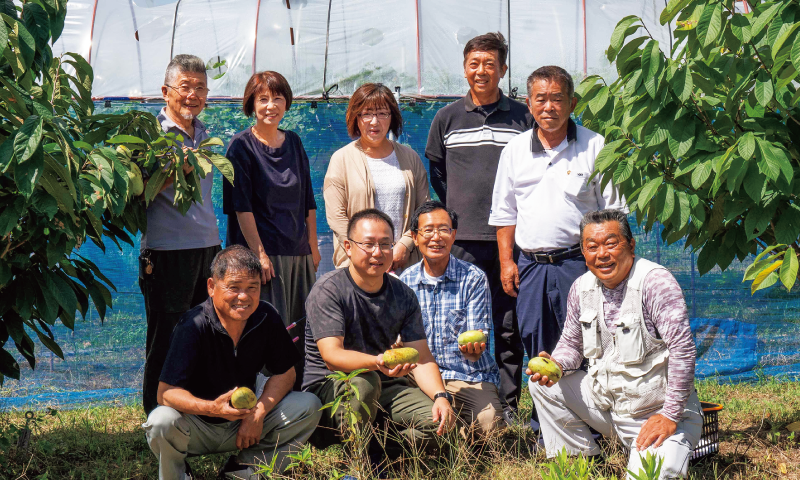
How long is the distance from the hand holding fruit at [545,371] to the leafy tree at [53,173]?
171cm

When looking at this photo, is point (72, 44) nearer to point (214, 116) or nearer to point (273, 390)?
point (214, 116)

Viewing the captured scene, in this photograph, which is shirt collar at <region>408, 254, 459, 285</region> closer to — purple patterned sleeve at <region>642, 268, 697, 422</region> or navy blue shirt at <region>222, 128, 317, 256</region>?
navy blue shirt at <region>222, 128, 317, 256</region>

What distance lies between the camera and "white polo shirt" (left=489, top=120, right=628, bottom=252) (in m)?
3.96

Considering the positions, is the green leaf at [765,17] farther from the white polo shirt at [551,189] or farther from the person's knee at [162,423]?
the person's knee at [162,423]

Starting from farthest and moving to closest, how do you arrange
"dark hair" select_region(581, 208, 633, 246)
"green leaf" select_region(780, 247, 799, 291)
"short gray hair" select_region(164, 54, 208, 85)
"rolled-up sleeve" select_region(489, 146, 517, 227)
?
"rolled-up sleeve" select_region(489, 146, 517, 227)
"short gray hair" select_region(164, 54, 208, 85)
"dark hair" select_region(581, 208, 633, 246)
"green leaf" select_region(780, 247, 799, 291)

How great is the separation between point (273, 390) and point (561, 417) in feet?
4.50

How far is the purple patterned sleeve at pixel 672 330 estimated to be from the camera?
323 centimetres

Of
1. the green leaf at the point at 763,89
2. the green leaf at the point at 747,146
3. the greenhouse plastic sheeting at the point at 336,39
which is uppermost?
the greenhouse plastic sheeting at the point at 336,39

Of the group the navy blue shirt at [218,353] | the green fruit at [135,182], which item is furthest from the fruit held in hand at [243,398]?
the green fruit at [135,182]

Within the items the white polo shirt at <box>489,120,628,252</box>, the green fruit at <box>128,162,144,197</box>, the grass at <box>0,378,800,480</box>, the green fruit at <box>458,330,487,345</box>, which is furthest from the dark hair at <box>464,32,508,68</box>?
the grass at <box>0,378,800,480</box>

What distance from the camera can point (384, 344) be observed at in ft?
12.4

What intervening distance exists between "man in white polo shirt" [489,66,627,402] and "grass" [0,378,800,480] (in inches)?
26.3

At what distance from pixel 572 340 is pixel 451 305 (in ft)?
2.28

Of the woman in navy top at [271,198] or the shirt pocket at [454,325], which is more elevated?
the woman in navy top at [271,198]
